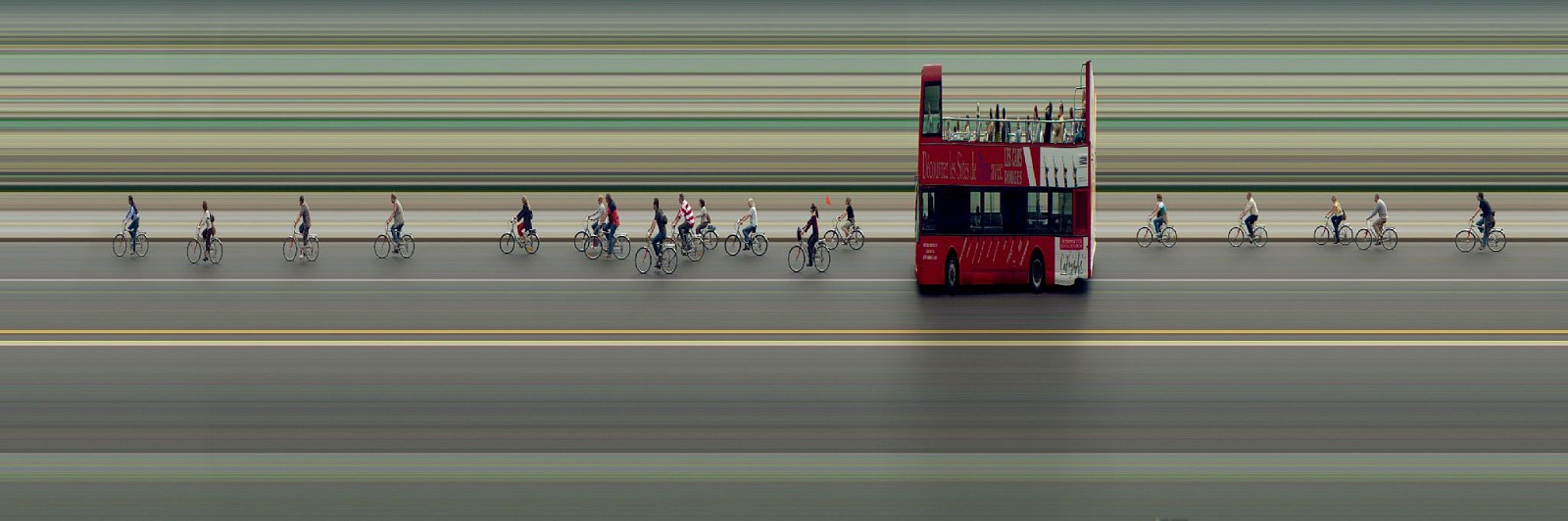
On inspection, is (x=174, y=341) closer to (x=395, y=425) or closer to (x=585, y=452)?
(x=395, y=425)

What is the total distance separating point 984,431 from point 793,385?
214cm

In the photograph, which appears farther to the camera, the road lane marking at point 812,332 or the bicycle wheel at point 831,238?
the bicycle wheel at point 831,238

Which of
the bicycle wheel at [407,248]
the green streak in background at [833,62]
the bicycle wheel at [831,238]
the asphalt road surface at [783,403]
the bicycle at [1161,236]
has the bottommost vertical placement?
the asphalt road surface at [783,403]

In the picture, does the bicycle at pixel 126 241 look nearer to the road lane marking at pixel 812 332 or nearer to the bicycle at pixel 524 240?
the bicycle at pixel 524 240

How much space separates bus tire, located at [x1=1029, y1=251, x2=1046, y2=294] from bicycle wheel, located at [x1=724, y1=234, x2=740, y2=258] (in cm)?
828

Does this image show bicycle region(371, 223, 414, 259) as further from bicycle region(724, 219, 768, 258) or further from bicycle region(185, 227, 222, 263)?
bicycle region(724, 219, 768, 258)

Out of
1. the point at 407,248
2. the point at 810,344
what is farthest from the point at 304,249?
the point at 810,344

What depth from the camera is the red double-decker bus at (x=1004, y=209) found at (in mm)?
18953

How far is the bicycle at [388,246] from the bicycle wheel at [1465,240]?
21.1m

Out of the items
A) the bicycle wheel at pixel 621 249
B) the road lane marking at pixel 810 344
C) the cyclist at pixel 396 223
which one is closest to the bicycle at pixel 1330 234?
the bicycle wheel at pixel 621 249

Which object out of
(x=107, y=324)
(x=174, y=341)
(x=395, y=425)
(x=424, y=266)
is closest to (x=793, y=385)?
(x=395, y=425)

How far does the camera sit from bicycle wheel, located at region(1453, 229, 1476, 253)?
28594 millimetres

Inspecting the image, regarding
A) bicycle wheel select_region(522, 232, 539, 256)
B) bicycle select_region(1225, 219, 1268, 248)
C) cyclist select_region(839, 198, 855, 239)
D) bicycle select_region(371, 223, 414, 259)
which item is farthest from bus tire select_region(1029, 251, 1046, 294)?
bicycle select_region(371, 223, 414, 259)

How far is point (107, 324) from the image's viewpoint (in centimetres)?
1470
